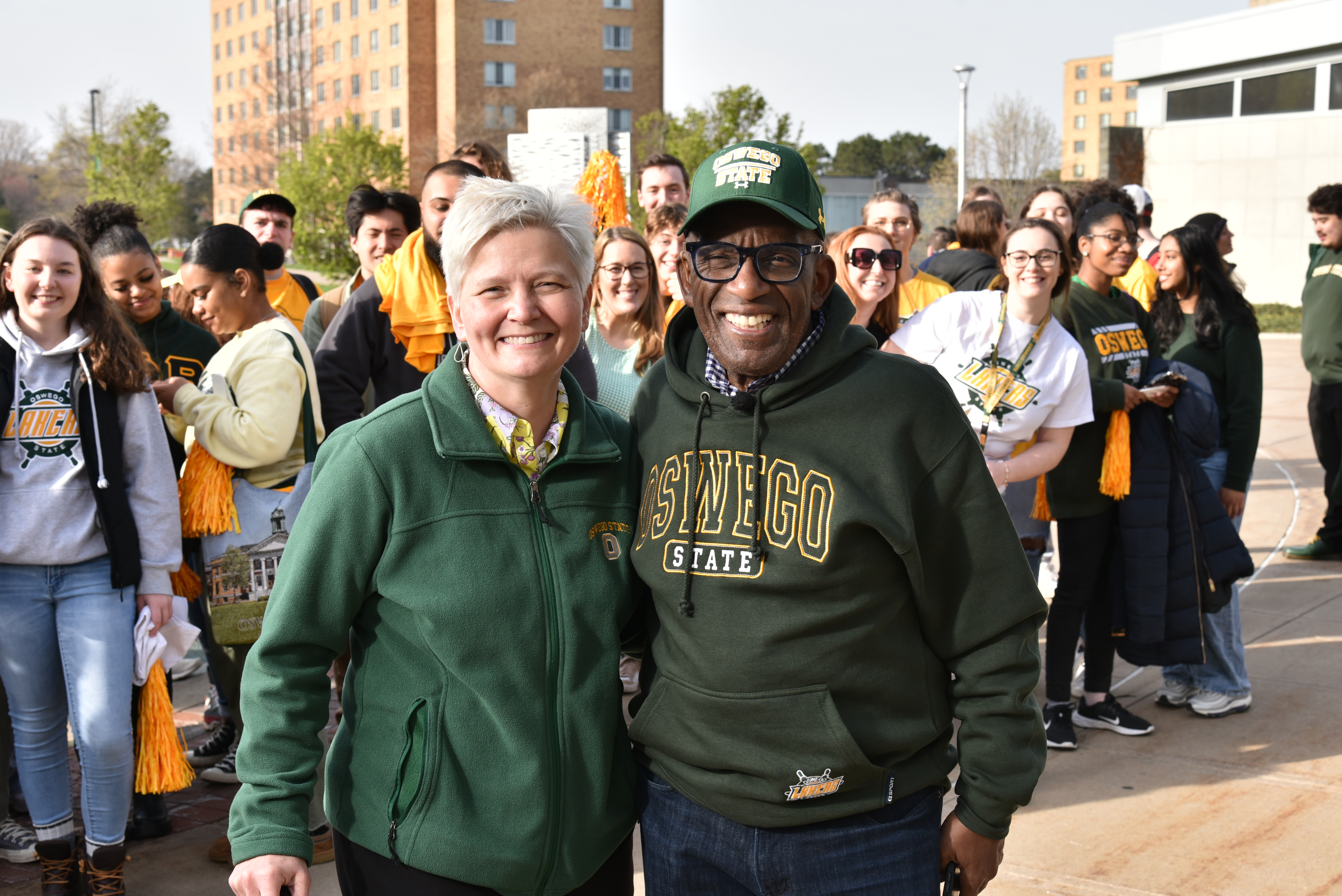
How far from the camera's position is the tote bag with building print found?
400cm

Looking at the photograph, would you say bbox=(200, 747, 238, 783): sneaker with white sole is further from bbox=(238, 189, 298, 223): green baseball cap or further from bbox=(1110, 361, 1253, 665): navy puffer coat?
bbox=(1110, 361, 1253, 665): navy puffer coat

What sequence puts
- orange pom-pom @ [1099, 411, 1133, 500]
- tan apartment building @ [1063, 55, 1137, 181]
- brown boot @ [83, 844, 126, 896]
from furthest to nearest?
1. tan apartment building @ [1063, 55, 1137, 181]
2. orange pom-pom @ [1099, 411, 1133, 500]
3. brown boot @ [83, 844, 126, 896]

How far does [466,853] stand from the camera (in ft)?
6.56

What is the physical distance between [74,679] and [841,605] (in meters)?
2.82

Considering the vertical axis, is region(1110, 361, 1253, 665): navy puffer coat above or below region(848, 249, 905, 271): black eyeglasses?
below

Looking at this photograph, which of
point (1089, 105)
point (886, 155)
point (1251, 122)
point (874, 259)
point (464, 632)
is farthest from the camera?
point (1089, 105)

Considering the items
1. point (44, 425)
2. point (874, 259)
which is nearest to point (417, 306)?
point (44, 425)

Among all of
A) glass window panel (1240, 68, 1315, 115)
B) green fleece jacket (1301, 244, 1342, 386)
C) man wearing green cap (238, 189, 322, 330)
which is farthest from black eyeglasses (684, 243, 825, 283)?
glass window panel (1240, 68, 1315, 115)

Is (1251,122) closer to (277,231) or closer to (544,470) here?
(277,231)

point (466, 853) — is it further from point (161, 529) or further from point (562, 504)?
point (161, 529)

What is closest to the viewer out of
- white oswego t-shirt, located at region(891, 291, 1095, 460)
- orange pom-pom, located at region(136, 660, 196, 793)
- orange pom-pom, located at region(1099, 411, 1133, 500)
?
orange pom-pom, located at region(136, 660, 196, 793)

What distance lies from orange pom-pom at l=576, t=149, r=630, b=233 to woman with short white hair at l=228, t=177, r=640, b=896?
489 cm

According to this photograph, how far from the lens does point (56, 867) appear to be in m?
3.64

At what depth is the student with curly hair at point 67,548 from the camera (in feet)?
11.9
